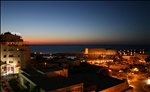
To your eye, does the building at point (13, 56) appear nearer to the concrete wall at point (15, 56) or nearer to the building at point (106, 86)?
the concrete wall at point (15, 56)

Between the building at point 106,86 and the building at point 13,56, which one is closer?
the building at point 106,86

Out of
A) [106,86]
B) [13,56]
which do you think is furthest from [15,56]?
[106,86]

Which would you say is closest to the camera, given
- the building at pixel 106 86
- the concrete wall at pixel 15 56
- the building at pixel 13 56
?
the building at pixel 106 86

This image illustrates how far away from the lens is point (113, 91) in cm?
1588

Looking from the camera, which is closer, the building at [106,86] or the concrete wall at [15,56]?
the building at [106,86]

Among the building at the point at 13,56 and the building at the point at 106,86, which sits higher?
the building at the point at 13,56

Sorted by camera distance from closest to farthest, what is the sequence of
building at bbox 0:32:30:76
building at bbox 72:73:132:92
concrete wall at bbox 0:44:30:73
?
1. building at bbox 72:73:132:92
2. building at bbox 0:32:30:76
3. concrete wall at bbox 0:44:30:73

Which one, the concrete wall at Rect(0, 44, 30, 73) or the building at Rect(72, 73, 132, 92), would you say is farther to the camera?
the concrete wall at Rect(0, 44, 30, 73)

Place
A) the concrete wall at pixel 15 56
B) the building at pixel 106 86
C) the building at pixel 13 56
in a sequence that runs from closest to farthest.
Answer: the building at pixel 106 86
the building at pixel 13 56
the concrete wall at pixel 15 56

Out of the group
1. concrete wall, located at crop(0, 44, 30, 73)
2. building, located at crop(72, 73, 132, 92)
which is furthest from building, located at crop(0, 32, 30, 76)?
building, located at crop(72, 73, 132, 92)

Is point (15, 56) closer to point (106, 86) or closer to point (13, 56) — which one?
point (13, 56)

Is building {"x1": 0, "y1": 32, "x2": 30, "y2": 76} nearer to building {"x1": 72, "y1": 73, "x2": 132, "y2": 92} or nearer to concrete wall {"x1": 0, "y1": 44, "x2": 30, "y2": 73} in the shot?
concrete wall {"x1": 0, "y1": 44, "x2": 30, "y2": 73}

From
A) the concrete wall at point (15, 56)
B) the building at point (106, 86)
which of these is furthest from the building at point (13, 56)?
the building at point (106, 86)

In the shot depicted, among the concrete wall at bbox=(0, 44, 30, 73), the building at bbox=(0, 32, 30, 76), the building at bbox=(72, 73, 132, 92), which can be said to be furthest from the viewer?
the concrete wall at bbox=(0, 44, 30, 73)
